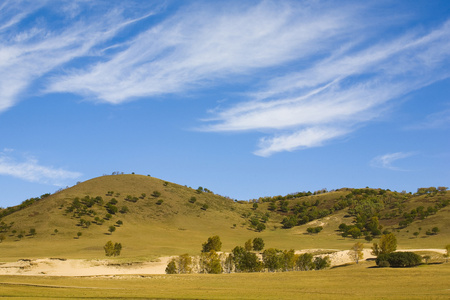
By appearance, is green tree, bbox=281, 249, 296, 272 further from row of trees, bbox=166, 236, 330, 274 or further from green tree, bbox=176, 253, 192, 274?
green tree, bbox=176, 253, 192, 274

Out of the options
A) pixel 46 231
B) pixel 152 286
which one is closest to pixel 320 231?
pixel 46 231

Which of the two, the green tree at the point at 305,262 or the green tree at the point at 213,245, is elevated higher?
the green tree at the point at 213,245

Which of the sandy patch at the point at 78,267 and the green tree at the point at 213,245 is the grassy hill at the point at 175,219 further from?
the green tree at the point at 213,245

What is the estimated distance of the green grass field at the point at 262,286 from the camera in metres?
33.6

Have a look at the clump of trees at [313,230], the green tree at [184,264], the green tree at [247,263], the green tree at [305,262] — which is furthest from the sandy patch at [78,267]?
the clump of trees at [313,230]

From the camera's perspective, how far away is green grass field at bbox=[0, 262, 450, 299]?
33594 millimetres

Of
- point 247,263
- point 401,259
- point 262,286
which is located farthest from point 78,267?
point 401,259

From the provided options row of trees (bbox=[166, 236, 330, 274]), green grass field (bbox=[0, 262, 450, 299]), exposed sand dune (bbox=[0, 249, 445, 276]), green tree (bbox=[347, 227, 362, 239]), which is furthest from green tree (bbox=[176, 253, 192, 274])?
green tree (bbox=[347, 227, 362, 239])

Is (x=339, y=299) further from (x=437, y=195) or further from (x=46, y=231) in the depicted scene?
(x=437, y=195)

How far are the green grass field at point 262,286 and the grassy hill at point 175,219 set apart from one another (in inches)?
1165

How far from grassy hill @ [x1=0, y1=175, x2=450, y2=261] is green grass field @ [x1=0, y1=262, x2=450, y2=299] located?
97.1 ft

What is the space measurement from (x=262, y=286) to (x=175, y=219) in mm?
97721

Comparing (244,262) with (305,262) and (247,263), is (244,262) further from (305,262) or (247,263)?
(305,262)

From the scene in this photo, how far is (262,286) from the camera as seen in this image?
141 ft
